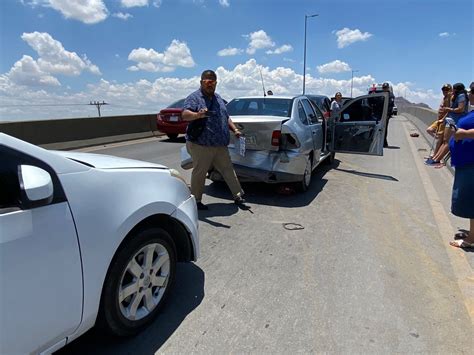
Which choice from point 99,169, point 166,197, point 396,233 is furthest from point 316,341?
point 396,233

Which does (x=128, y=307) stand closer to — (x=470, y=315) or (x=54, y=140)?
(x=470, y=315)

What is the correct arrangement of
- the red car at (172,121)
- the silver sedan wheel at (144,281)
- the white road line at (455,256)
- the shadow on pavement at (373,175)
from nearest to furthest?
the silver sedan wheel at (144,281) → the white road line at (455,256) → the shadow on pavement at (373,175) → the red car at (172,121)

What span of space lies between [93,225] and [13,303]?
0.53 meters

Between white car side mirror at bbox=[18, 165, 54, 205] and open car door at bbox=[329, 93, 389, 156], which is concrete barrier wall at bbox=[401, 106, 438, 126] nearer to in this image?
open car door at bbox=[329, 93, 389, 156]

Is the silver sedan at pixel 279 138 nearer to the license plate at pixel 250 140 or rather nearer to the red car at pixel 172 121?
the license plate at pixel 250 140

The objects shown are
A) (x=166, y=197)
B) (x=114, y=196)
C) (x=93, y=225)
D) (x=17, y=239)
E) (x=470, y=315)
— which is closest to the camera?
(x=17, y=239)

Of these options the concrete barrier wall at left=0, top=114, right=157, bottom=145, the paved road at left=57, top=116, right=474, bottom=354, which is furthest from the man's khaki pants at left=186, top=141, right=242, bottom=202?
the concrete barrier wall at left=0, top=114, right=157, bottom=145

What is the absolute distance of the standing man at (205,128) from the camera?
488 cm

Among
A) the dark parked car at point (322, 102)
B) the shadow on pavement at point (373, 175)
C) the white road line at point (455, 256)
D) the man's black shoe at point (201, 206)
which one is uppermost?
the dark parked car at point (322, 102)

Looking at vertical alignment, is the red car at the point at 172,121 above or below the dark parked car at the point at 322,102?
below

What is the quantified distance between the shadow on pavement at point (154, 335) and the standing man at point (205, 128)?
85.5 inches

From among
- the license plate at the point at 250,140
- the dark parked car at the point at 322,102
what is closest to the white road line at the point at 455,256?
the license plate at the point at 250,140

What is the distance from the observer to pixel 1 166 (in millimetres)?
1772

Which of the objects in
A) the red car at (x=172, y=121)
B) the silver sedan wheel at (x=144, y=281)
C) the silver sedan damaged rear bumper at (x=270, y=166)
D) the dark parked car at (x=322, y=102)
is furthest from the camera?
the red car at (x=172, y=121)
